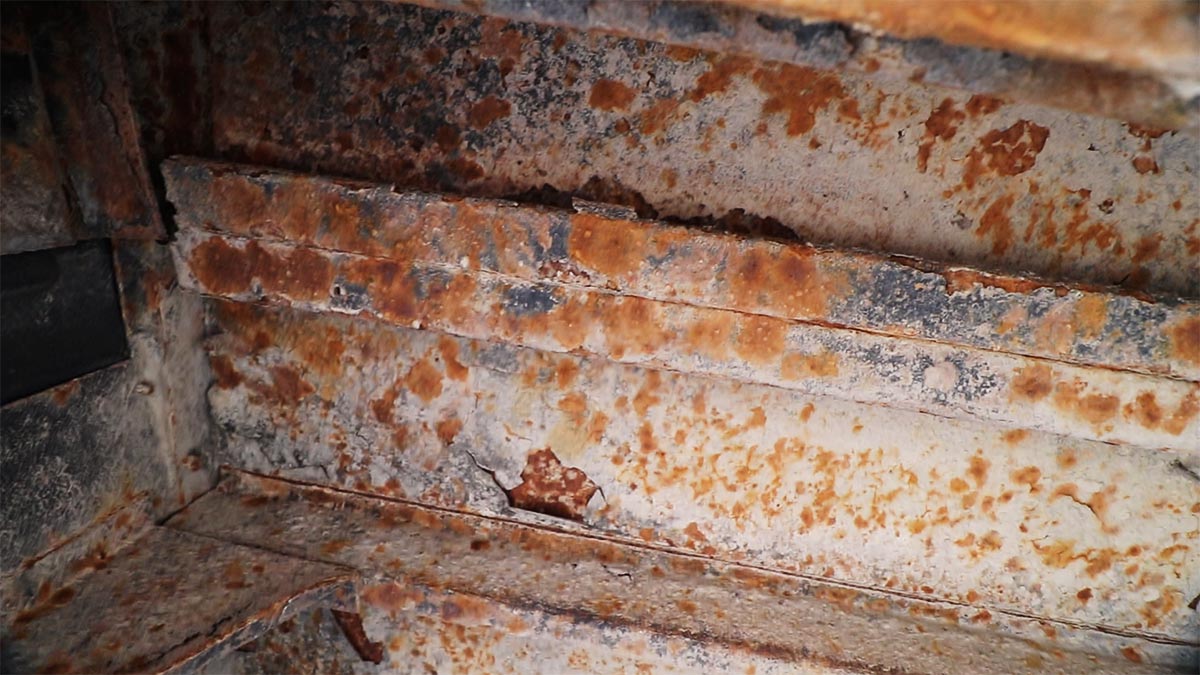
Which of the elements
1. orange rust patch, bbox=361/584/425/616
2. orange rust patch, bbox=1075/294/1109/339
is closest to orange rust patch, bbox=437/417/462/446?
orange rust patch, bbox=361/584/425/616

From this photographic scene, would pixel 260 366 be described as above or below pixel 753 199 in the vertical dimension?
below

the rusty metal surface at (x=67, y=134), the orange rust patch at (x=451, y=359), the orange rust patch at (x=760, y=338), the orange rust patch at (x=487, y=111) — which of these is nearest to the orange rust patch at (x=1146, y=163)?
the orange rust patch at (x=760, y=338)

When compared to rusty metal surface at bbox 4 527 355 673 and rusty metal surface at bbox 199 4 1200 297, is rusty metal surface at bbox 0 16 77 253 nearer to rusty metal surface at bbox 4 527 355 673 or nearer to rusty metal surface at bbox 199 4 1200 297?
rusty metal surface at bbox 199 4 1200 297

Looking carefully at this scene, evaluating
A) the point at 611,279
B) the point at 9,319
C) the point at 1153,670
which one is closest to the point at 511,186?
the point at 611,279

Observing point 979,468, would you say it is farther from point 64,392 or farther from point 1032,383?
point 64,392

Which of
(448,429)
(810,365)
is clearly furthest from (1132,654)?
(448,429)

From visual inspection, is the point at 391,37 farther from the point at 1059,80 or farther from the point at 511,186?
the point at 1059,80

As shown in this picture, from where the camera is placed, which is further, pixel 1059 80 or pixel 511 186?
pixel 511 186

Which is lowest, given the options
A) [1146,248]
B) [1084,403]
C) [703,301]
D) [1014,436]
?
[1014,436]
